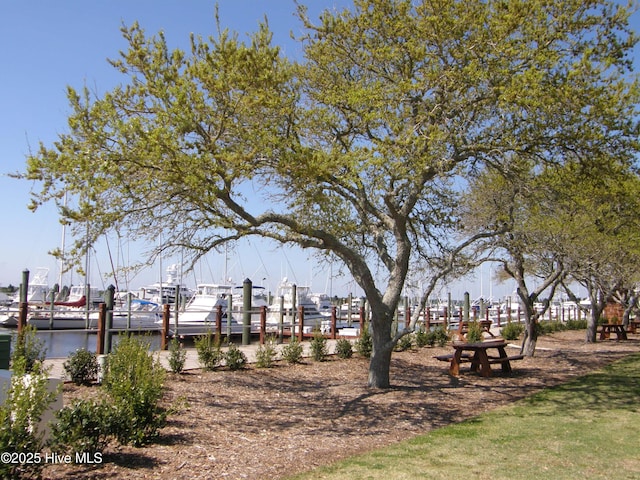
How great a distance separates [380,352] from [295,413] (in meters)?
2.48

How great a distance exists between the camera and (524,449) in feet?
22.9

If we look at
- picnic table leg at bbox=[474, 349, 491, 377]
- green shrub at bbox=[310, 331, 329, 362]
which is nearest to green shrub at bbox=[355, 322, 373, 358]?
green shrub at bbox=[310, 331, 329, 362]

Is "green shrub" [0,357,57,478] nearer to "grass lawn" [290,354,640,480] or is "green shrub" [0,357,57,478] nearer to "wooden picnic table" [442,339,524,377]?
"grass lawn" [290,354,640,480]

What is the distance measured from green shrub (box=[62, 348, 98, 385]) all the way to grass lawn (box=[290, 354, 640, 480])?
506 cm

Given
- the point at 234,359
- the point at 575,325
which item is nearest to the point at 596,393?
the point at 234,359

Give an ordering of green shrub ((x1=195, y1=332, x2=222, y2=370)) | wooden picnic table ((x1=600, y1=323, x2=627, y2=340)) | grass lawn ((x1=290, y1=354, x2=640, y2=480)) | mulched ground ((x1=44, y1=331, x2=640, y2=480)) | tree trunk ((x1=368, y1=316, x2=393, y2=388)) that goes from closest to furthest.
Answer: grass lawn ((x1=290, y1=354, x2=640, y2=480))
mulched ground ((x1=44, y1=331, x2=640, y2=480))
tree trunk ((x1=368, y1=316, x2=393, y2=388))
green shrub ((x1=195, y1=332, x2=222, y2=370))
wooden picnic table ((x1=600, y1=323, x2=627, y2=340))

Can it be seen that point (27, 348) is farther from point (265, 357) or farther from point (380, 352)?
point (380, 352)

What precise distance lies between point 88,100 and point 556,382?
429 inches

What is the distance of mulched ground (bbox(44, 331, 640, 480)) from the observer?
6148 mm

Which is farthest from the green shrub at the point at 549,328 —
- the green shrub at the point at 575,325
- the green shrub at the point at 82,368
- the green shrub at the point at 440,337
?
the green shrub at the point at 82,368

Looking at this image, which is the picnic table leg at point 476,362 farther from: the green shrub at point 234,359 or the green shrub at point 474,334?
the green shrub at point 234,359

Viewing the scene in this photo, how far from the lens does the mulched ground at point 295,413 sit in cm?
615

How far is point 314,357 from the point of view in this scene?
14.4 meters

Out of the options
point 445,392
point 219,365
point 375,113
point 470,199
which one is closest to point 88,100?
point 375,113
